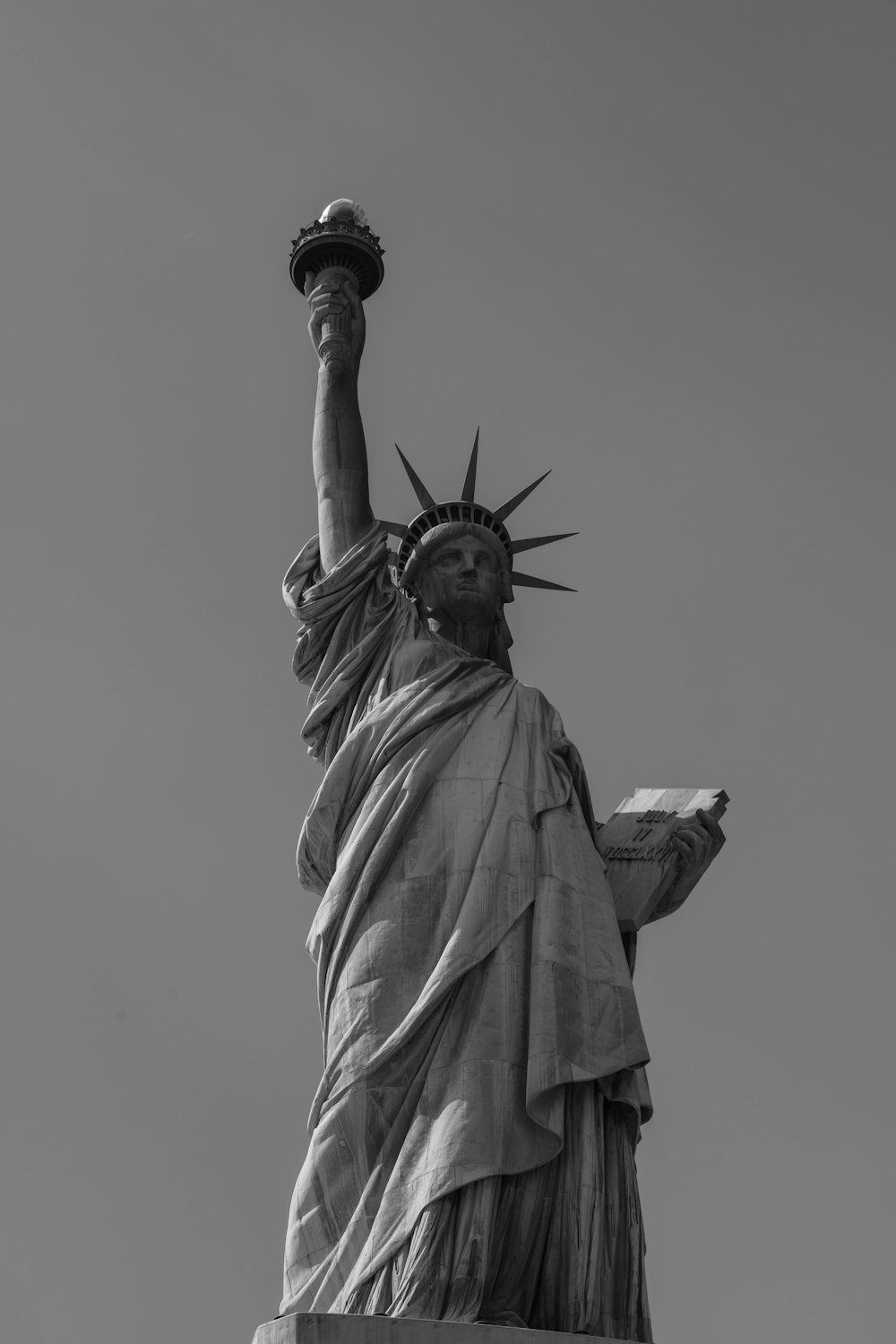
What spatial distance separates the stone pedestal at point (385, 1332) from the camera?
452 inches

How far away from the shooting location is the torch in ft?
54.9

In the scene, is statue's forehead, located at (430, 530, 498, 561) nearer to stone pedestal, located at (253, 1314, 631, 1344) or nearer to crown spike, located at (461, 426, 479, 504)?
crown spike, located at (461, 426, 479, 504)

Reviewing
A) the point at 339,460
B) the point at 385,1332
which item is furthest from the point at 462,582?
the point at 385,1332

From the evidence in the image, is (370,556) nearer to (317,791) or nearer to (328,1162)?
(317,791)

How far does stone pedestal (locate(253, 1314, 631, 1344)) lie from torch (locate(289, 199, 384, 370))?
749 centimetres

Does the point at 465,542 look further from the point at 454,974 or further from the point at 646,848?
the point at 454,974

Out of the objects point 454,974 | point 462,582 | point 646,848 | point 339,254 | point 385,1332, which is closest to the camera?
point 385,1332

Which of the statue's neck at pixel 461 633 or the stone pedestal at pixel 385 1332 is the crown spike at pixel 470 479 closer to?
the statue's neck at pixel 461 633

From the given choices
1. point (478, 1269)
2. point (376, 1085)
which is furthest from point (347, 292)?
point (478, 1269)

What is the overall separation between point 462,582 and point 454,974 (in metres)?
3.22

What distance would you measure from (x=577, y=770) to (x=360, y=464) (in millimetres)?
2623

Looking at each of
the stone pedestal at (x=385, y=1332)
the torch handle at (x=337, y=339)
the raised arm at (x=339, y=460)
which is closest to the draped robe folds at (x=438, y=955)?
the stone pedestal at (x=385, y=1332)

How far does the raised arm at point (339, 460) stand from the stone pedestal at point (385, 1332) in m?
5.36

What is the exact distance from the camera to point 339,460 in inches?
623
